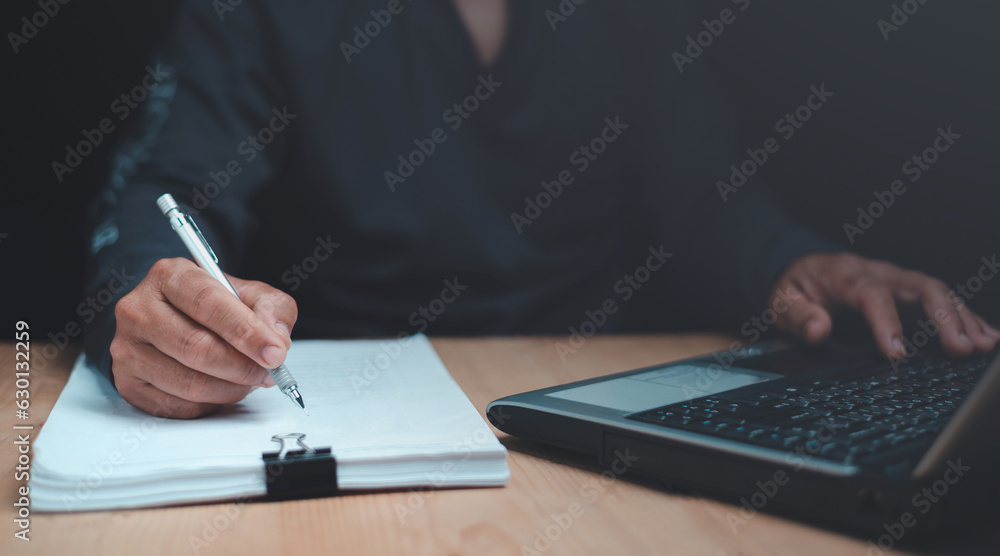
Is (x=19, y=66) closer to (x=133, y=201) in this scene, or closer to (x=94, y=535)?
(x=133, y=201)

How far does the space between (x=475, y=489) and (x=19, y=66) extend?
3.65 feet

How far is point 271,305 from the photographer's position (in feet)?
1.97

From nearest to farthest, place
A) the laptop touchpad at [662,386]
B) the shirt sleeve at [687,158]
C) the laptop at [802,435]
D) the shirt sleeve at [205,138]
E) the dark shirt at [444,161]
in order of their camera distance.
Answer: the laptop at [802,435], the laptop touchpad at [662,386], the shirt sleeve at [205,138], the dark shirt at [444,161], the shirt sleeve at [687,158]

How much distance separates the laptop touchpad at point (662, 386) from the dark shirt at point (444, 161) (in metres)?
0.38

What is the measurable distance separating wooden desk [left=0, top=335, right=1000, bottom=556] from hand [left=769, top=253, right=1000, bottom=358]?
1.31 ft

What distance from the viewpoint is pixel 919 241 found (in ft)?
3.84

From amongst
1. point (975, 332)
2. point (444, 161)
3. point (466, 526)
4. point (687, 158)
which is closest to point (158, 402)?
point (466, 526)

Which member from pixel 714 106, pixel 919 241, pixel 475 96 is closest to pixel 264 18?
pixel 475 96

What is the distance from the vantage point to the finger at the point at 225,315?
52 centimetres

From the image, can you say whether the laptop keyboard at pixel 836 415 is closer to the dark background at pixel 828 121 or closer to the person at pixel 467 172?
the person at pixel 467 172

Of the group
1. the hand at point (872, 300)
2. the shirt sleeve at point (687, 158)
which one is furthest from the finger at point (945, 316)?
the shirt sleeve at point (687, 158)

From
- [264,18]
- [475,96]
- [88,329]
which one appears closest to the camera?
[88,329]

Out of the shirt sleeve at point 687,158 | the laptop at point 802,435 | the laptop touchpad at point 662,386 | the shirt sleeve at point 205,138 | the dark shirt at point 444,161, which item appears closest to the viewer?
the laptop at point 802,435

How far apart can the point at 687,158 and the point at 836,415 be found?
2.93 feet
